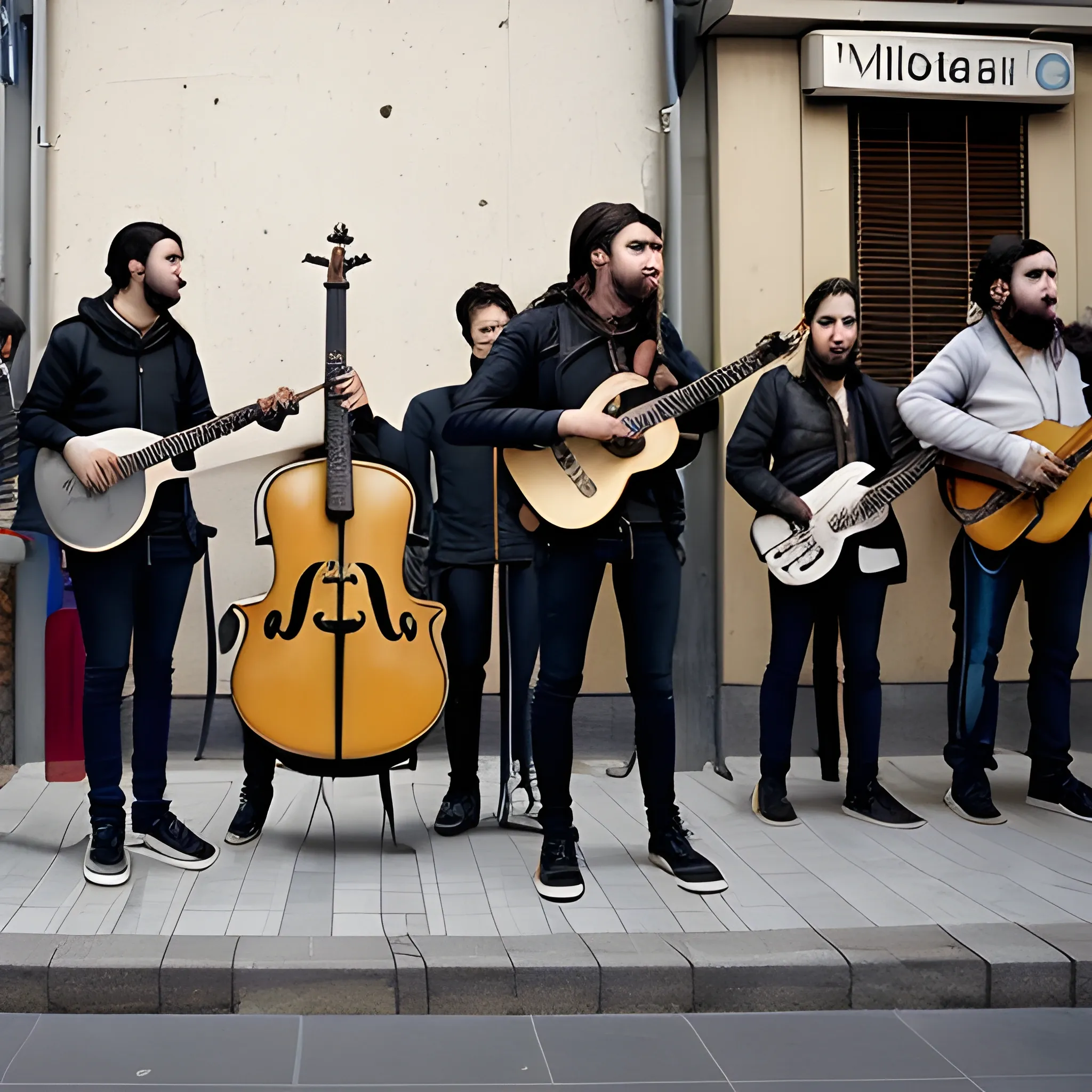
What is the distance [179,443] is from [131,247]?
0.64m

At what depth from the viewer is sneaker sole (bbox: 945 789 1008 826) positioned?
203 inches

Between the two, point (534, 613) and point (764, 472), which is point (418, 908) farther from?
point (764, 472)

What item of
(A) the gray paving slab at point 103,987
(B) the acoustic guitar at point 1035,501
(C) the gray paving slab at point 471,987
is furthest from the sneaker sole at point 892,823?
(A) the gray paving slab at point 103,987

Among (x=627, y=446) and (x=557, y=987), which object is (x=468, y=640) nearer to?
(x=627, y=446)

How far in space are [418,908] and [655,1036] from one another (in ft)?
3.16

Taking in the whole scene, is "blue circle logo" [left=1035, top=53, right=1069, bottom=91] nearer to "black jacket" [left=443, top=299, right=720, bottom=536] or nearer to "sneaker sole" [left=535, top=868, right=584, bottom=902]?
"black jacket" [left=443, top=299, right=720, bottom=536]

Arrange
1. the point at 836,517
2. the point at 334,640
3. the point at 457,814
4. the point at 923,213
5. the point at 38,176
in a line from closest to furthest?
the point at 334,640, the point at 457,814, the point at 836,517, the point at 38,176, the point at 923,213

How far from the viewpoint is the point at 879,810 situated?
520cm

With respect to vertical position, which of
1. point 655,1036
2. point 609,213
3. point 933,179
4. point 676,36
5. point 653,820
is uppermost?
point 676,36

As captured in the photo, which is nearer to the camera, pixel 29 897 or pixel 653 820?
pixel 29 897

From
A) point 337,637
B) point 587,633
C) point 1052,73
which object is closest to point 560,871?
point 587,633

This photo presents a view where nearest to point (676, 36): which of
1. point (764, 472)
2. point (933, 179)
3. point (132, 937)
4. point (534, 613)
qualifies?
point (933, 179)

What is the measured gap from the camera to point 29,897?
416 cm

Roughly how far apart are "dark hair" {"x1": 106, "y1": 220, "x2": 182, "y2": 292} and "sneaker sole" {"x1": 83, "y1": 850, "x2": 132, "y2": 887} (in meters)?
1.81
